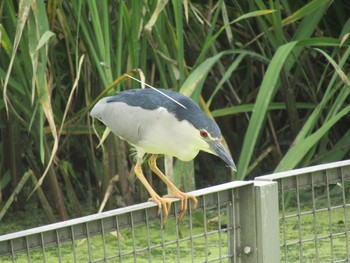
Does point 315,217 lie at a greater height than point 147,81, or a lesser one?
lesser

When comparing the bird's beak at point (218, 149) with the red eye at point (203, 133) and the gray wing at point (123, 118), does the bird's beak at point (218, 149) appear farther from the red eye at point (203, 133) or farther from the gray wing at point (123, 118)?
the gray wing at point (123, 118)

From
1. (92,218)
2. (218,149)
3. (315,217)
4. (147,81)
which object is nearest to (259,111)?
(147,81)

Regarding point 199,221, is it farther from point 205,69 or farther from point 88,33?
point 88,33

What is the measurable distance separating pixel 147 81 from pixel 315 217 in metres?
1.38

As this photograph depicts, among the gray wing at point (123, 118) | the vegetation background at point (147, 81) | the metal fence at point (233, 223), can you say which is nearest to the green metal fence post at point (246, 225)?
the metal fence at point (233, 223)

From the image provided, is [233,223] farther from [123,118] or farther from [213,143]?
[123,118]

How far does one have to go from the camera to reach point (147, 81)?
Result: 309 centimetres

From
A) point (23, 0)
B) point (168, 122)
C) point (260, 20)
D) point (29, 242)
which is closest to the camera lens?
point (29, 242)

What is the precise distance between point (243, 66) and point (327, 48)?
331 mm

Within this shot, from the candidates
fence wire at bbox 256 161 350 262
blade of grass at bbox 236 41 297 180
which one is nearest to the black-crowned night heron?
fence wire at bbox 256 161 350 262

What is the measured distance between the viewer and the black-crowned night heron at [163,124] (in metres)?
2.11

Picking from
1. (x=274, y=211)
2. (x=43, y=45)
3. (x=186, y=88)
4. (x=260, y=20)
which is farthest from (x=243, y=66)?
Answer: (x=274, y=211)

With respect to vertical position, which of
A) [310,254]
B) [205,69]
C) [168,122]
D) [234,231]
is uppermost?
[205,69]

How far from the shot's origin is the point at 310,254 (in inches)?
110
